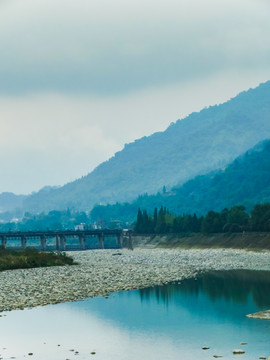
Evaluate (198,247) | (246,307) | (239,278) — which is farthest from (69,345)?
(198,247)

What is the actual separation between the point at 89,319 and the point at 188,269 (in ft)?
168

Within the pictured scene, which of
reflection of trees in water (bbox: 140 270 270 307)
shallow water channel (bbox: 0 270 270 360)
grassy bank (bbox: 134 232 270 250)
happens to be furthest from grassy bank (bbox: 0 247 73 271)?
grassy bank (bbox: 134 232 270 250)

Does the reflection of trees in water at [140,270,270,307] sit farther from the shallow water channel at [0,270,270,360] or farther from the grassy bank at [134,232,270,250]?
the grassy bank at [134,232,270,250]

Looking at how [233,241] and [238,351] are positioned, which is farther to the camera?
[233,241]

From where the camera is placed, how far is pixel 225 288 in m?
79.3

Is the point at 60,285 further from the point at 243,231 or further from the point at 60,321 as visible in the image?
the point at 243,231

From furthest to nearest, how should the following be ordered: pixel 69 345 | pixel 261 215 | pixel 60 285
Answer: pixel 261 215, pixel 60 285, pixel 69 345

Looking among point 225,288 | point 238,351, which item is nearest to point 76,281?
point 225,288

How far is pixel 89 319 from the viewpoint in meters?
57.2

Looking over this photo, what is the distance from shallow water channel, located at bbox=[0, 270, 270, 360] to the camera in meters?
44.5

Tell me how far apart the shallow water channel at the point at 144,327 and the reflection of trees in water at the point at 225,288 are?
0.11 meters

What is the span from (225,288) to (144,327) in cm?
2708

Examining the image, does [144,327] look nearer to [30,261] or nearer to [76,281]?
[76,281]

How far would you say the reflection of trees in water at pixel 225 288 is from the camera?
70188 mm
